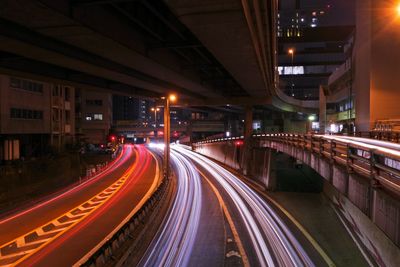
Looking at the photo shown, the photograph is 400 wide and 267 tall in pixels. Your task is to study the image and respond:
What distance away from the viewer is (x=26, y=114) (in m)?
45.8

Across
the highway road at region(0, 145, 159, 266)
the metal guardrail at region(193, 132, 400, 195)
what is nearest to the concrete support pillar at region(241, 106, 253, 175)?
the highway road at region(0, 145, 159, 266)

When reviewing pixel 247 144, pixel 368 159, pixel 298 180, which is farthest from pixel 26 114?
pixel 368 159

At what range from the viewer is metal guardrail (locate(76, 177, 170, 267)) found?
11.8 m

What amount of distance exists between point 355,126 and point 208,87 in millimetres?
17861

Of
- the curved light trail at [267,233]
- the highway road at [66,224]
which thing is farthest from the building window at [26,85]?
the curved light trail at [267,233]

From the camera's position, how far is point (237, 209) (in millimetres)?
26812

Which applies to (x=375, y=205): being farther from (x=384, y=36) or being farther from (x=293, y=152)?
(x=384, y=36)

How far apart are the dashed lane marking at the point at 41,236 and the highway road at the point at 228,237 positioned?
5249 mm

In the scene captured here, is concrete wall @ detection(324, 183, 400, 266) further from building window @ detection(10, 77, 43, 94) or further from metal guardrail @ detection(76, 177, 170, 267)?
building window @ detection(10, 77, 43, 94)

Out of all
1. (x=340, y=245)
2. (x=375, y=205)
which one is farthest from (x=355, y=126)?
(x=375, y=205)

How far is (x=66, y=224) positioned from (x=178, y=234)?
6.89 meters

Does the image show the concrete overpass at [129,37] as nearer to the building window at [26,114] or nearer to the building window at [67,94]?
the building window at [26,114]

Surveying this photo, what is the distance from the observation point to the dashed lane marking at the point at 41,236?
16344 millimetres

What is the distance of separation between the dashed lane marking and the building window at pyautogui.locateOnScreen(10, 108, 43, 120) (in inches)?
751
